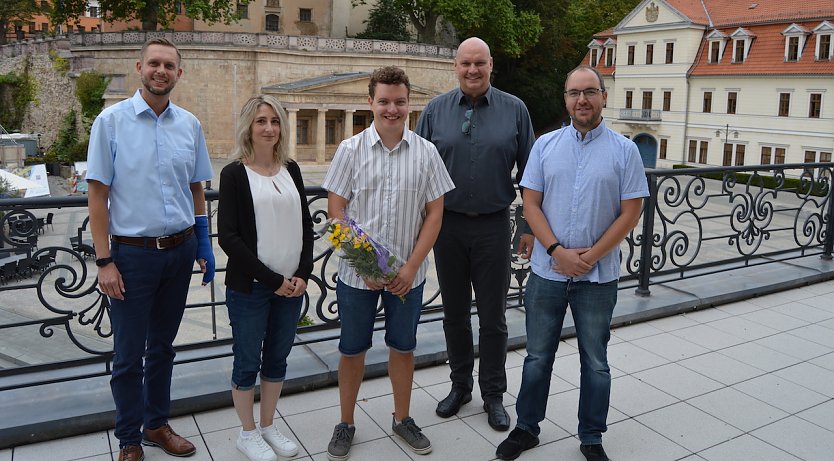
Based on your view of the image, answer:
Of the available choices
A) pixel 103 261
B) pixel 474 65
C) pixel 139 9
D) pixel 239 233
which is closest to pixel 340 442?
pixel 239 233

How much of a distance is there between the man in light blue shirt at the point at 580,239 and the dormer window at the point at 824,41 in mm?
36137

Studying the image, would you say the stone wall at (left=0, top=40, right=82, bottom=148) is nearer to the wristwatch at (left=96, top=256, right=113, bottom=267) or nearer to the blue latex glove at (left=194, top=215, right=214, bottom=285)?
the blue latex glove at (left=194, top=215, right=214, bottom=285)

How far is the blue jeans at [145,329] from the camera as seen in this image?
135 inches

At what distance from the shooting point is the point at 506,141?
13.5 feet

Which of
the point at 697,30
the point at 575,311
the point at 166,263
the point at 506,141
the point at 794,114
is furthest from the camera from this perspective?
the point at 697,30

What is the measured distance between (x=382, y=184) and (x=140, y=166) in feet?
3.92

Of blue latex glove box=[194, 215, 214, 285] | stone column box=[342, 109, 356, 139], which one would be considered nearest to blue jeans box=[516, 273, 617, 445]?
blue latex glove box=[194, 215, 214, 285]

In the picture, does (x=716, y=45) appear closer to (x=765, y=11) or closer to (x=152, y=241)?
(x=765, y=11)

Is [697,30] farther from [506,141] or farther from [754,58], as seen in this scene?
[506,141]

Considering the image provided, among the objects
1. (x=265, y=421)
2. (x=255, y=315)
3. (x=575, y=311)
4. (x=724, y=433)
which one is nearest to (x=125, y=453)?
(x=265, y=421)

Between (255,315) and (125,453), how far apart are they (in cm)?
97

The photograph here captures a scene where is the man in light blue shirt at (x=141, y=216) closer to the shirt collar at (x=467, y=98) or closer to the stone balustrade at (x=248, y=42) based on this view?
the shirt collar at (x=467, y=98)

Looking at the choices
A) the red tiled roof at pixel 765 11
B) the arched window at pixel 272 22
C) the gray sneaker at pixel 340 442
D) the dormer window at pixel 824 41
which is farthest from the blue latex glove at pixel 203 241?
the arched window at pixel 272 22

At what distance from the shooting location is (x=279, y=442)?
12.5ft
